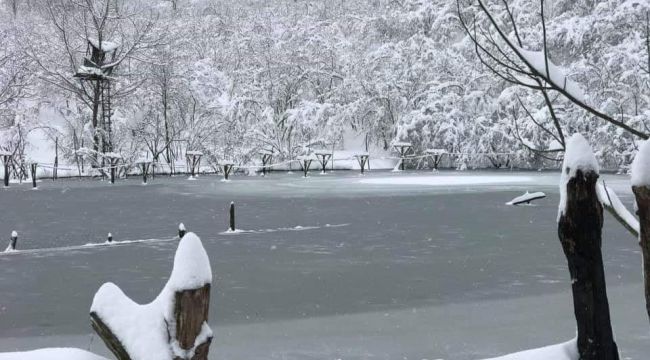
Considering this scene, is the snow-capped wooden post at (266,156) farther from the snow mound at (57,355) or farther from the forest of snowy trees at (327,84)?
the snow mound at (57,355)

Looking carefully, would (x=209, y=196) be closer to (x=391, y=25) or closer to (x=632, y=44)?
(x=632, y=44)

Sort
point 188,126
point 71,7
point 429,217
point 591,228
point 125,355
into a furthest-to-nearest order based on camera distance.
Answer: point 188,126 → point 71,7 → point 429,217 → point 591,228 → point 125,355

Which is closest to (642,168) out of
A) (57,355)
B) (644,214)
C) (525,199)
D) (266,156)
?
(644,214)

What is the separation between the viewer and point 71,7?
124 feet

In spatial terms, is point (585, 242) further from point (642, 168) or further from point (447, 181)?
point (447, 181)

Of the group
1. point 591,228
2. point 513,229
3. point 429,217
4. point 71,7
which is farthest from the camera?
point 71,7

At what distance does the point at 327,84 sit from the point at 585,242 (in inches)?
1728

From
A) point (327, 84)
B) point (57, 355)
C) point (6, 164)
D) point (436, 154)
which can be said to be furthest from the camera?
point (327, 84)

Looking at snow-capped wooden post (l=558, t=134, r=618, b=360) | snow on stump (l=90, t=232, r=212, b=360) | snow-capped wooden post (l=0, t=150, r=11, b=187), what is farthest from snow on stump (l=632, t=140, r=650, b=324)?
snow-capped wooden post (l=0, t=150, r=11, b=187)

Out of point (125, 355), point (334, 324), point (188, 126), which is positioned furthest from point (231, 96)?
point (125, 355)

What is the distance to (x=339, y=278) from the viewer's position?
810 centimetres

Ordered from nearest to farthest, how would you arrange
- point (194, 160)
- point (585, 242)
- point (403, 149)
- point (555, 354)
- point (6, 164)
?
1. point (585, 242)
2. point (555, 354)
3. point (6, 164)
4. point (194, 160)
5. point (403, 149)

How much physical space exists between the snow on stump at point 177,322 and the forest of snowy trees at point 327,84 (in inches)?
1243

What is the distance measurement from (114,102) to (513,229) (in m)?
32.2
